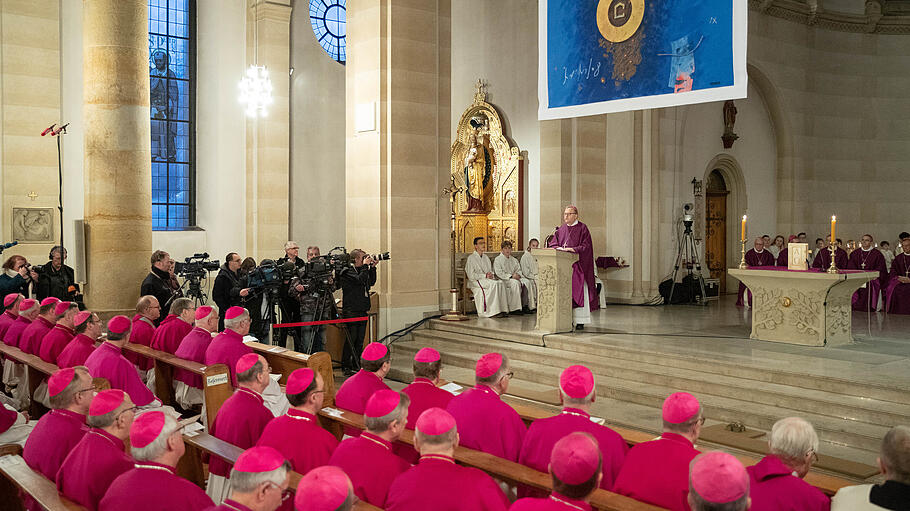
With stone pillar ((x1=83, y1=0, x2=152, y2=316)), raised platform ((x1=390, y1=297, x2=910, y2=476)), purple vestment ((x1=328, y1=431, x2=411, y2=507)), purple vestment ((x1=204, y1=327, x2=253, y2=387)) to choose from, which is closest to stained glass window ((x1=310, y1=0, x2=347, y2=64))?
stone pillar ((x1=83, y1=0, x2=152, y2=316))

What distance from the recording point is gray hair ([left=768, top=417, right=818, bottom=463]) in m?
3.68

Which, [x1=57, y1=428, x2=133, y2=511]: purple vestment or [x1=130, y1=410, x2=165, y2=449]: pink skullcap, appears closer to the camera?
[x1=130, y1=410, x2=165, y2=449]: pink skullcap

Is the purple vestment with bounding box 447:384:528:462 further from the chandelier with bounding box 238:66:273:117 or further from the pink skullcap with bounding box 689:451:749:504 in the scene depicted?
the chandelier with bounding box 238:66:273:117

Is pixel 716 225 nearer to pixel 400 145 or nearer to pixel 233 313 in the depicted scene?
pixel 400 145

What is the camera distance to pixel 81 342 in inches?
283

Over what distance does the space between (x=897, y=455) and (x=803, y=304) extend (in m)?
7.45

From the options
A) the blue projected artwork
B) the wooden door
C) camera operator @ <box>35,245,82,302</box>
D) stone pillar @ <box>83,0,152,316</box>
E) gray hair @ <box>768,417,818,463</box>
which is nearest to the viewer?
gray hair @ <box>768,417,818,463</box>

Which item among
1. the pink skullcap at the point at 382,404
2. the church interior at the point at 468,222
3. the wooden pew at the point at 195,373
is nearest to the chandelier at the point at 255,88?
the church interior at the point at 468,222

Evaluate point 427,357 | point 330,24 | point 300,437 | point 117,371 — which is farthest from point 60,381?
point 330,24

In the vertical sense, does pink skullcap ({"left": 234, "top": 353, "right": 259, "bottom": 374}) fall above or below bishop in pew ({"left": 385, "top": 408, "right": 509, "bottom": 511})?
above

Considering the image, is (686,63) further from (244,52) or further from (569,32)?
(244,52)

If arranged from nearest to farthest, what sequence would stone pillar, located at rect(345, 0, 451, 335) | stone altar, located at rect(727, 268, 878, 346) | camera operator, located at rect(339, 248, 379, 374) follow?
stone altar, located at rect(727, 268, 878, 346) → camera operator, located at rect(339, 248, 379, 374) → stone pillar, located at rect(345, 0, 451, 335)

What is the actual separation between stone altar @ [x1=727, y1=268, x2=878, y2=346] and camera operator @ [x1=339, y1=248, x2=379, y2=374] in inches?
192

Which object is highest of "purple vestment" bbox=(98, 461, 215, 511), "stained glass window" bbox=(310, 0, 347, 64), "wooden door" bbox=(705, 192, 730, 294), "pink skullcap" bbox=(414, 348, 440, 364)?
"stained glass window" bbox=(310, 0, 347, 64)
